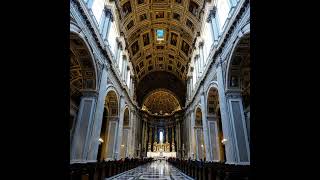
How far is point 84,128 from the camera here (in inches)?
458

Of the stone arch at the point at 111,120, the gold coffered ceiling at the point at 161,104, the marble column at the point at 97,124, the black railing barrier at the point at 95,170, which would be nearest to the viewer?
the black railing barrier at the point at 95,170

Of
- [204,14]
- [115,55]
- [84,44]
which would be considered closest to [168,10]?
[204,14]

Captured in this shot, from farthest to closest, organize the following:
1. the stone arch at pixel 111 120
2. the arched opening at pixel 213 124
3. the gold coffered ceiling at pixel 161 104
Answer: the gold coffered ceiling at pixel 161 104 < the stone arch at pixel 111 120 < the arched opening at pixel 213 124

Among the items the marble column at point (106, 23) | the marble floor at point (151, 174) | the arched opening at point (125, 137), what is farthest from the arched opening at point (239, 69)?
the arched opening at point (125, 137)

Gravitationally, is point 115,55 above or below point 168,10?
below

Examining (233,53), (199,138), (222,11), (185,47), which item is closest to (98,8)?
(222,11)

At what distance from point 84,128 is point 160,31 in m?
15.5

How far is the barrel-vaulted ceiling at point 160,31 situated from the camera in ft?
62.3

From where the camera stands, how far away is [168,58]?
29.1 m

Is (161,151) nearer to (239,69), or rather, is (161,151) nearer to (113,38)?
(113,38)

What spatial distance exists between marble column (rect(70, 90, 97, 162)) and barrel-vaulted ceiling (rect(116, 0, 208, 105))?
8233 millimetres

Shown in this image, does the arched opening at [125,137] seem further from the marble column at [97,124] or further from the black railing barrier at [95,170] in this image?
the marble column at [97,124]
